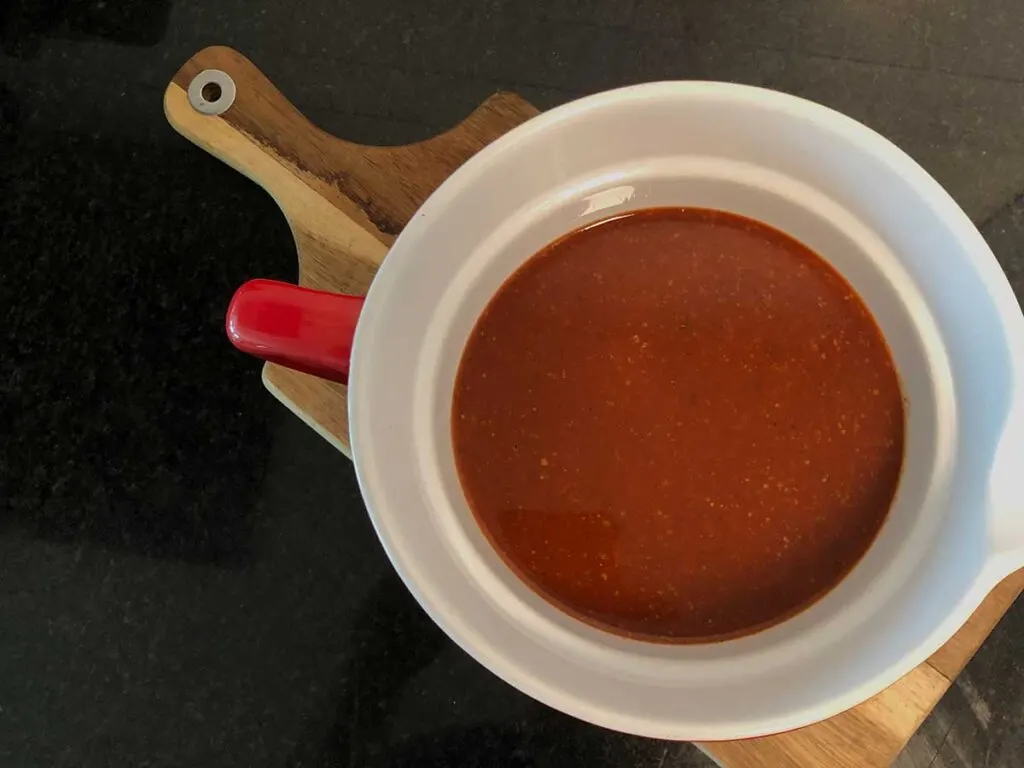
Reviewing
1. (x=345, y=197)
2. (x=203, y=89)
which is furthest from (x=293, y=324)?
(x=203, y=89)

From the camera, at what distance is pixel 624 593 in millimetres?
660

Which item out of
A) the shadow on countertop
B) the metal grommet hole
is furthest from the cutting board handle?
the shadow on countertop

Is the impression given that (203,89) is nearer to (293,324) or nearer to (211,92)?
(211,92)

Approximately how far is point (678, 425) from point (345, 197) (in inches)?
13.0

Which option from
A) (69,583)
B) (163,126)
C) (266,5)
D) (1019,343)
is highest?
(1019,343)

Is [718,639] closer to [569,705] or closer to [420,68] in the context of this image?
[569,705]

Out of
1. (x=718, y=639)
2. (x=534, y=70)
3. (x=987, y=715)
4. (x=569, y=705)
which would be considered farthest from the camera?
(x=534, y=70)

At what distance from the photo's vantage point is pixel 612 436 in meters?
0.67

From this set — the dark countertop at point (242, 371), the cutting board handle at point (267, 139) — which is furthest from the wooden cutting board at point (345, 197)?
the dark countertop at point (242, 371)

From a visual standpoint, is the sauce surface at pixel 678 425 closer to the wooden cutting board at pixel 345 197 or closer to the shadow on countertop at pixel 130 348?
the wooden cutting board at pixel 345 197

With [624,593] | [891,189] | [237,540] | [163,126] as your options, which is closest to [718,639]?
[624,593]

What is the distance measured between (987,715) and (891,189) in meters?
0.46

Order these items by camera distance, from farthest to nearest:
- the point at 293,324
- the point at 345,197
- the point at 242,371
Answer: the point at 242,371, the point at 345,197, the point at 293,324

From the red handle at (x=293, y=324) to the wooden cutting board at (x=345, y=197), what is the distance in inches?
6.0
